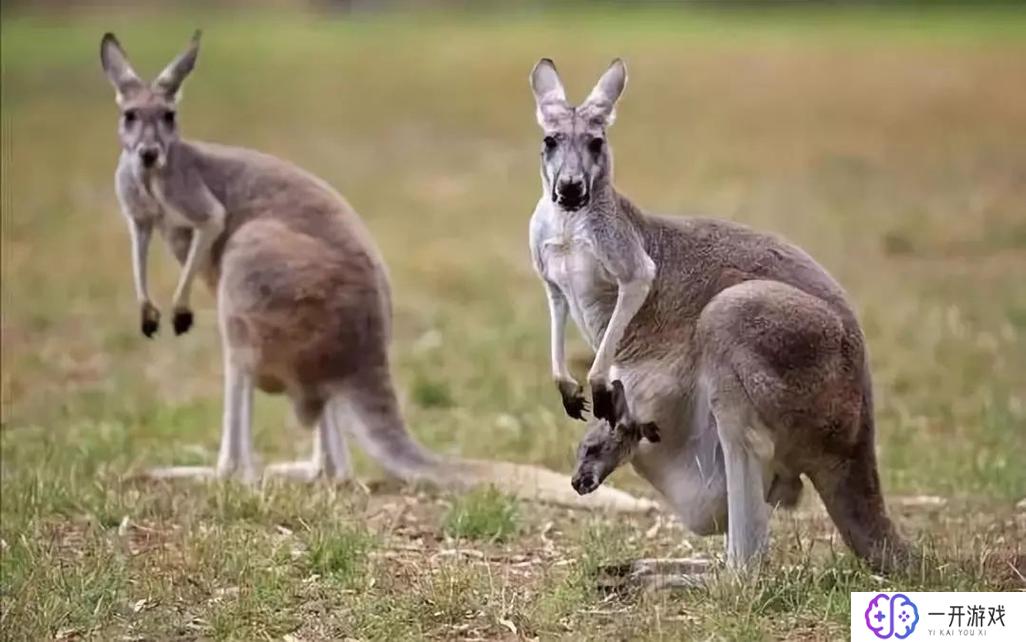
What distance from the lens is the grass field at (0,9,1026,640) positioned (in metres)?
5.20

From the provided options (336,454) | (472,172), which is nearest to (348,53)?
(472,172)

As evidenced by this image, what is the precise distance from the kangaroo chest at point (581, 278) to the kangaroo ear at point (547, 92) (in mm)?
357

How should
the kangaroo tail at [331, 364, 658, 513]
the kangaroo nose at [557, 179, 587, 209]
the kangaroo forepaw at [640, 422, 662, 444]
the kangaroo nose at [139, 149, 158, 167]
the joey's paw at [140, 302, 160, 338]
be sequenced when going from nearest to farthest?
the kangaroo nose at [557, 179, 587, 209] → the kangaroo forepaw at [640, 422, 662, 444] → the kangaroo tail at [331, 364, 658, 513] → the kangaroo nose at [139, 149, 158, 167] → the joey's paw at [140, 302, 160, 338]

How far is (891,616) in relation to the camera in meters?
4.72

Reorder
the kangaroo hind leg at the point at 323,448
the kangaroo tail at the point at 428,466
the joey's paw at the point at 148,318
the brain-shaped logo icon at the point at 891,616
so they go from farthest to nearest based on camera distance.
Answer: the joey's paw at the point at 148,318 → the kangaroo hind leg at the point at 323,448 → the kangaroo tail at the point at 428,466 → the brain-shaped logo icon at the point at 891,616

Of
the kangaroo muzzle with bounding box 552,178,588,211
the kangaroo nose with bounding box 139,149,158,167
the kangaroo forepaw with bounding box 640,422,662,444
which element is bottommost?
the kangaroo forepaw with bounding box 640,422,662,444

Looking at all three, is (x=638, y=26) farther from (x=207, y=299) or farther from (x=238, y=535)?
(x=238, y=535)

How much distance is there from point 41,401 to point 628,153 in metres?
4.69

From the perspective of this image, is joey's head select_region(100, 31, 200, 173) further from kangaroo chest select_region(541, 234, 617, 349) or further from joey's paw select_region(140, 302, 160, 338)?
kangaroo chest select_region(541, 234, 617, 349)

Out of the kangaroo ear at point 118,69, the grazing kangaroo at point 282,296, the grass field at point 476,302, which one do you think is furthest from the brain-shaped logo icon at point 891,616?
the kangaroo ear at point 118,69

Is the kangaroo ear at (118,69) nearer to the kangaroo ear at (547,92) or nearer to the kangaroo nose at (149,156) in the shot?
the kangaroo nose at (149,156)

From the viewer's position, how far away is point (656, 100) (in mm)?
12664

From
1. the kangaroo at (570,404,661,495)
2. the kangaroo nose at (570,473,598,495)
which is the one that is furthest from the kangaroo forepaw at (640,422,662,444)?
the kangaroo nose at (570,473,598,495)

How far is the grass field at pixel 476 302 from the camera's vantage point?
205 inches
